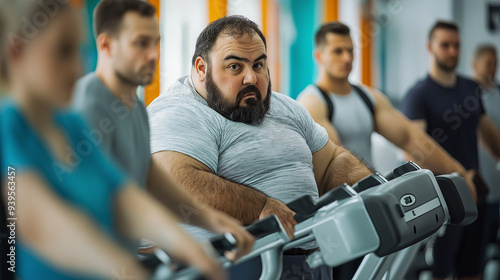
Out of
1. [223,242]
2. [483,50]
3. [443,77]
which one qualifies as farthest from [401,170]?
[483,50]

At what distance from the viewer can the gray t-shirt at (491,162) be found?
325 cm

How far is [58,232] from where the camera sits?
620 millimetres

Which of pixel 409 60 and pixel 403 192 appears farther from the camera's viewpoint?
pixel 409 60

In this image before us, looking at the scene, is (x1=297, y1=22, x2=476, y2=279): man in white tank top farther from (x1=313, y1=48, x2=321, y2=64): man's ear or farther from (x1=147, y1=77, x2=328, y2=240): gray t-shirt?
(x1=147, y1=77, x2=328, y2=240): gray t-shirt

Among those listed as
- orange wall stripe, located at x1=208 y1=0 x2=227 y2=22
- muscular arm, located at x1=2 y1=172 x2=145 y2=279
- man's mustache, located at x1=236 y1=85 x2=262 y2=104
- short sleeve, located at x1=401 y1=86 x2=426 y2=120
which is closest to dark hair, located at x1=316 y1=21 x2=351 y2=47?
orange wall stripe, located at x1=208 y1=0 x2=227 y2=22

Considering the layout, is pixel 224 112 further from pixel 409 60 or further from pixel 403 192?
pixel 409 60

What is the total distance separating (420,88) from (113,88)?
6.98ft

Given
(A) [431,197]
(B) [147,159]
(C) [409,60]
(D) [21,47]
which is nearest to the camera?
(D) [21,47]

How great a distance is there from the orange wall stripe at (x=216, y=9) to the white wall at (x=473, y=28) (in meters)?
3.18

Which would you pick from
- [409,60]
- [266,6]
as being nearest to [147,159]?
[266,6]

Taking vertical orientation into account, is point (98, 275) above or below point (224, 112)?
below

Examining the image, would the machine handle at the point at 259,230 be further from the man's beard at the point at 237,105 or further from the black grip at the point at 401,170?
the black grip at the point at 401,170

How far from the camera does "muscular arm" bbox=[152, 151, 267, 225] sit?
90cm

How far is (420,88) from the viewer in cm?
268
